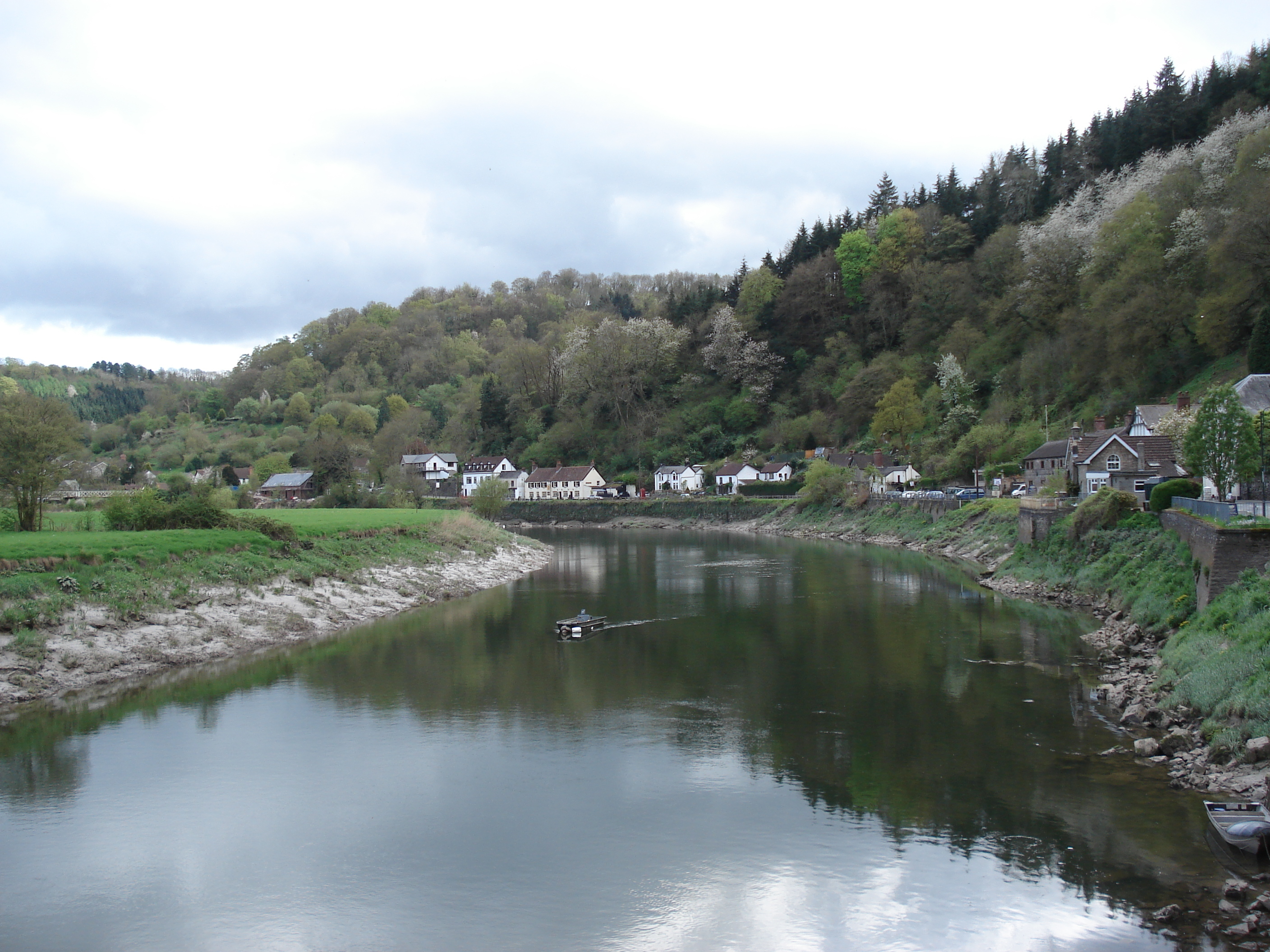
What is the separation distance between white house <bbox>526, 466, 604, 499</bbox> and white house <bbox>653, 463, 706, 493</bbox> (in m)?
7.68

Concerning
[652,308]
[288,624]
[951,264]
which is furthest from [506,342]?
[288,624]

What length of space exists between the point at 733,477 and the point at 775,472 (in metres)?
4.27

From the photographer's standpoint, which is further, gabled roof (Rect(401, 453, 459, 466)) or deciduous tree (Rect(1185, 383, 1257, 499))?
gabled roof (Rect(401, 453, 459, 466))

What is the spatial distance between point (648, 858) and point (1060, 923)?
5253mm

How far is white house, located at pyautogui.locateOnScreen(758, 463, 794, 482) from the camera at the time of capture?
79688 millimetres

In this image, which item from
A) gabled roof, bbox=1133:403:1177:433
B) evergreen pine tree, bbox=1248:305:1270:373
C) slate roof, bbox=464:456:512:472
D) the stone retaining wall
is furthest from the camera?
slate roof, bbox=464:456:512:472

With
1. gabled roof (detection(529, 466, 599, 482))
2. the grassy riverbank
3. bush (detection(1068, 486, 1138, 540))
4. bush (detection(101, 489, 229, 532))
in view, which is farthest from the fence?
gabled roof (detection(529, 466, 599, 482))

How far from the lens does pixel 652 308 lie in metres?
122

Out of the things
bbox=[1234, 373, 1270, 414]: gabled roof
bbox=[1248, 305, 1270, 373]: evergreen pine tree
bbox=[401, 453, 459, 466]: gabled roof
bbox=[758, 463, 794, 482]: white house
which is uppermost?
bbox=[1248, 305, 1270, 373]: evergreen pine tree

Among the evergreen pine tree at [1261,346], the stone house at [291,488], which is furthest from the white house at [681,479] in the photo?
the evergreen pine tree at [1261,346]

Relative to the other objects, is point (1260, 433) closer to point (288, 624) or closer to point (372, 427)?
point (288, 624)

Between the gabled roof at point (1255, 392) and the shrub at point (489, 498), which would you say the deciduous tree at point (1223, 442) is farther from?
the shrub at point (489, 498)

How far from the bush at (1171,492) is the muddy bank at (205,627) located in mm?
27533

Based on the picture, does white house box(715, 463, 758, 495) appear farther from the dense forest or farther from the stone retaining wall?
the stone retaining wall
